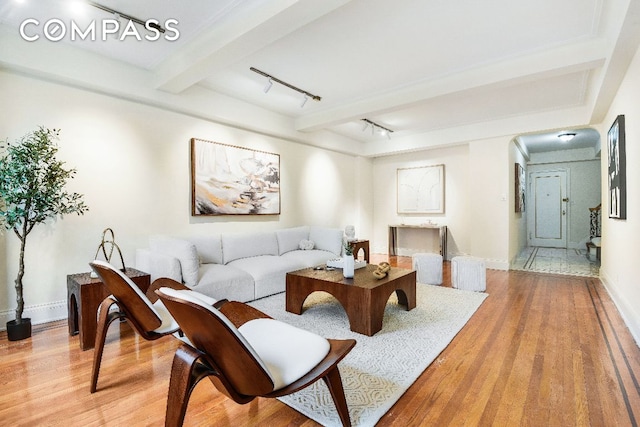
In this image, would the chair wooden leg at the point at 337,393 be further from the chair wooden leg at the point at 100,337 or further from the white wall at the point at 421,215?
the white wall at the point at 421,215

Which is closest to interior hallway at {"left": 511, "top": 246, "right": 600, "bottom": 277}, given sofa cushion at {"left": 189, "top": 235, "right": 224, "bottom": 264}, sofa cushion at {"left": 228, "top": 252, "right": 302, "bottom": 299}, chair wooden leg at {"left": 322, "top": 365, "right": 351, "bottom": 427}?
sofa cushion at {"left": 228, "top": 252, "right": 302, "bottom": 299}

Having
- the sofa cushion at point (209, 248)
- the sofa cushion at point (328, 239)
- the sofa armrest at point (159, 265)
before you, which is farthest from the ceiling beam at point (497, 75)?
the sofa armrest at point (159, 265)

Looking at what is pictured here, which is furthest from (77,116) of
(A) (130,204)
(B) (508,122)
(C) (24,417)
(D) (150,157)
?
(B) (508,122)

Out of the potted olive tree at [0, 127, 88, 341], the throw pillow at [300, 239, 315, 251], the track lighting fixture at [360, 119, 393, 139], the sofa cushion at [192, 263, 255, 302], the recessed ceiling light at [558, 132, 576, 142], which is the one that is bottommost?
the sofa cushion at [192, 263, 255, 302]

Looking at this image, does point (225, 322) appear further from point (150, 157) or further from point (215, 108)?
point (215, 108)

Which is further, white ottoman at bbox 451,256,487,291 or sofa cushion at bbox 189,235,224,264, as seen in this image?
white ottoman at bbox 451,256,487,291

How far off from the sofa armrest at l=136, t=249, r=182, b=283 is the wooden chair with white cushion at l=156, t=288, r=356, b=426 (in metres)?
1.81

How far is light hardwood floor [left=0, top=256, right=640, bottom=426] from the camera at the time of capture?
5.50 feet

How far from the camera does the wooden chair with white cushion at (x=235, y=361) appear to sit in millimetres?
1166

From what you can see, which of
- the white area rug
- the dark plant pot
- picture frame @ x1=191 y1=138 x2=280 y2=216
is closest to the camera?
the white area rug

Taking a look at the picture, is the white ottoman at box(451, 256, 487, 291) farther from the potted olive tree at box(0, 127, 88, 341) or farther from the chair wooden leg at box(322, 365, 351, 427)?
the potted olive tree at box(0, 127, 88, 341)

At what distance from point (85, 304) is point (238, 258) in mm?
1885

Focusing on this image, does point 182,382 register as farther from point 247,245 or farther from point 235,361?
point 247,245

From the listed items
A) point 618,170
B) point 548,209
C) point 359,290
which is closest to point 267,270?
point 359,290
